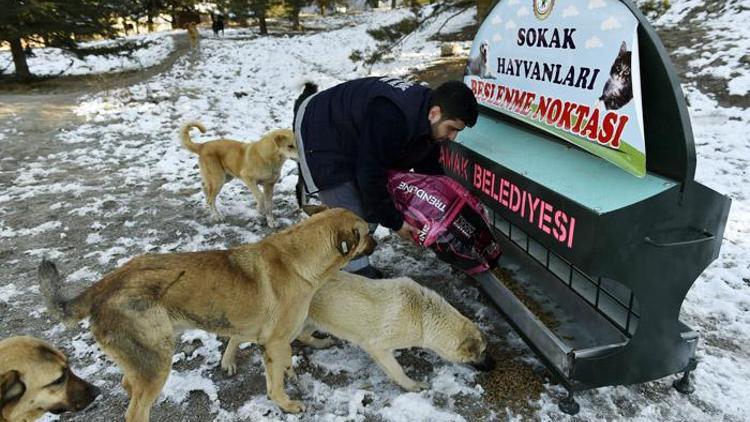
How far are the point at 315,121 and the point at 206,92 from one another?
11.2 metres

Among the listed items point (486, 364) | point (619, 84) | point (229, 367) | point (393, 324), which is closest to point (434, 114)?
point (619, 84)

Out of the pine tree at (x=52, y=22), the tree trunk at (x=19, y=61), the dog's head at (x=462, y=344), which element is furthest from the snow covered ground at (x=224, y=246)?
the tree trunk at (x=19, y=61)

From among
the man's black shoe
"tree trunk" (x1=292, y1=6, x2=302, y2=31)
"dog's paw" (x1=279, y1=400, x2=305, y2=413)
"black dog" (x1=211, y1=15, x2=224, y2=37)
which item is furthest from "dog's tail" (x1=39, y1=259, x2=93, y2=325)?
"tree trunk" (x1=292, y1=6, x2=302, y2=31)

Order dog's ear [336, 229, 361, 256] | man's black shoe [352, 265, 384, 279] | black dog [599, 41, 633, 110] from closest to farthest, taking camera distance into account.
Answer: black dog [599, 41, 633, 110] < dog's ear [336, 229, 361, 256] < man's black shoe [352, 265, 384, 279]

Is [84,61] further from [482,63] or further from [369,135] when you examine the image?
[369,135]

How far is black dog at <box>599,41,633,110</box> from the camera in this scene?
8.79 feet

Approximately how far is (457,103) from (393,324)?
171 cm

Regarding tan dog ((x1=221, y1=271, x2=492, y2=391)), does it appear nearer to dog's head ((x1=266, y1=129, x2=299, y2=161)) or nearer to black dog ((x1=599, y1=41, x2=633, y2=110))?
black dog ((x1=599, y1=41, x2=633, y2=110))

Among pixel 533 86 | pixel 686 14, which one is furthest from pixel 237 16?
pixel 533 86

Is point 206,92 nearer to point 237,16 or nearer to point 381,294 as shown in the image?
point 381,294

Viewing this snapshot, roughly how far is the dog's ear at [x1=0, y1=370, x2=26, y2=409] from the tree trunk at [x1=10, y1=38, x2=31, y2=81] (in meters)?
19.8

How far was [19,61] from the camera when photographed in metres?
17.8

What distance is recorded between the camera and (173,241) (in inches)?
230

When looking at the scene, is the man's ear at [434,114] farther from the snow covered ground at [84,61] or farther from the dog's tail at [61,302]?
the snow covered ground at [84,61]
